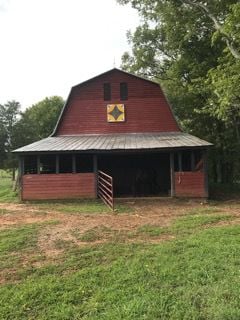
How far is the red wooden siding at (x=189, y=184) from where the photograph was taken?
17.0 metres

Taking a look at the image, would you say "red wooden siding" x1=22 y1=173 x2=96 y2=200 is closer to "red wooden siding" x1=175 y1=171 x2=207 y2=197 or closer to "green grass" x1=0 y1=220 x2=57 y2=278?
"red wooden siding" x1=175 y1=171 x2=207 y2=197

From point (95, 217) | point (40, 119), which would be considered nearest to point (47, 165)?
point (95, 217)

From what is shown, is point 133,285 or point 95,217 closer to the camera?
point 133,285

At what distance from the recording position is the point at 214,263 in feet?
22.5

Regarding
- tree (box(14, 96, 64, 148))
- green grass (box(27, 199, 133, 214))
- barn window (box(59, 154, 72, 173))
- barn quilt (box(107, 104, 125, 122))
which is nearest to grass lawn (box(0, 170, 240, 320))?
green grass (box(27, 199, 133, 214))

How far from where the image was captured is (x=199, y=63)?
24.1 m

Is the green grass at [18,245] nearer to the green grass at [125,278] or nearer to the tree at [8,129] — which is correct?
the green grass at [125,278]

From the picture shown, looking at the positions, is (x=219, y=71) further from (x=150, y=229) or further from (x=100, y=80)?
(x=150, y=229)

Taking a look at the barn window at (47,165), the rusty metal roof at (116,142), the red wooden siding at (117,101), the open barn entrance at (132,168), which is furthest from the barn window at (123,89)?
the barn window at (47,165)

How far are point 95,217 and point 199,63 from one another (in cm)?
1457

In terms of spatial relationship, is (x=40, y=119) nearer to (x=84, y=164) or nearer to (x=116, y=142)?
(x=84, y=164)

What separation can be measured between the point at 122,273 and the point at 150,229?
3.83m

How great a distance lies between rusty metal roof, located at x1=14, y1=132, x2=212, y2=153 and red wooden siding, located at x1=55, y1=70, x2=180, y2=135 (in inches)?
17.5

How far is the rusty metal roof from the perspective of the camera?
55.0 ft
